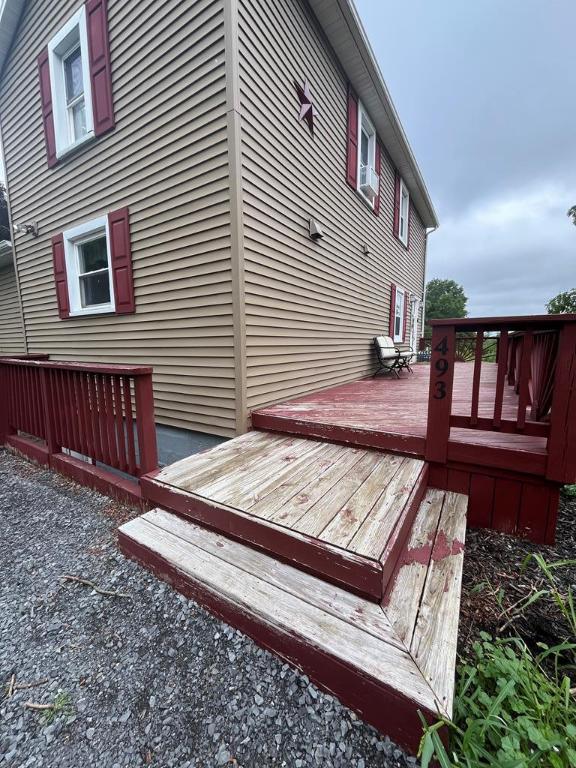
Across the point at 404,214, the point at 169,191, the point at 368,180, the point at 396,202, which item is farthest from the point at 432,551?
the point at 404,214

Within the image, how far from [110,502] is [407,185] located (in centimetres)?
895

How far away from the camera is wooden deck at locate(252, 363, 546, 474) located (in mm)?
1928

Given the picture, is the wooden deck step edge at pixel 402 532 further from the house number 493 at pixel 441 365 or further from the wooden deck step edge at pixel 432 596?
the house number 493 at pixel 441 365

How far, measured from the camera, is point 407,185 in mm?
7965

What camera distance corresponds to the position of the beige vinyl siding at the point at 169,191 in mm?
2941

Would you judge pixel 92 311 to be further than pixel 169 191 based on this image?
Yes

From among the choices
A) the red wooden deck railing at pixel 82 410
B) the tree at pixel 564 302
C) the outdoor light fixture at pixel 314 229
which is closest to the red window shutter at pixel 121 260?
the red wooden deck railing at pixel 82 410

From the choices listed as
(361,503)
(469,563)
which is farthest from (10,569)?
(469,563)

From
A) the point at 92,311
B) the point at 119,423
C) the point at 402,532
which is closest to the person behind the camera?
the point at 402,532

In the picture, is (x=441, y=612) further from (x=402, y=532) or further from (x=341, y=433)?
(x=341, y=433)

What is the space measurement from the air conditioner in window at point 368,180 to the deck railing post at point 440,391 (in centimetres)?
451

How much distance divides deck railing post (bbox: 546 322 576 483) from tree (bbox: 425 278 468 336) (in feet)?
123

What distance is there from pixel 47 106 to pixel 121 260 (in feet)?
8.99

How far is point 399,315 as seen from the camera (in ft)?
27.1
